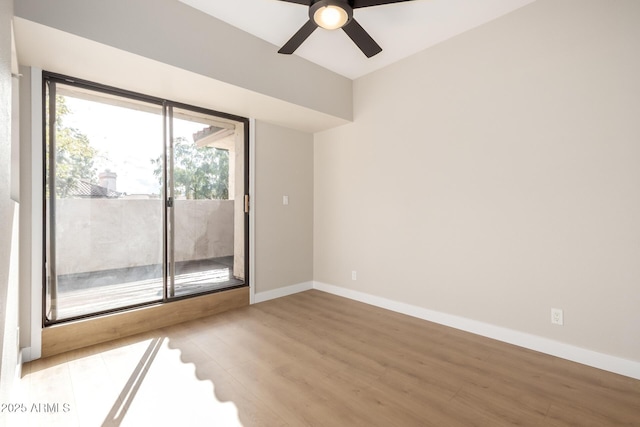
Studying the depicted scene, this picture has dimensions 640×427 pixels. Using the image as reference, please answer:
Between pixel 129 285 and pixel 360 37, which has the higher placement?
pixel 360 37

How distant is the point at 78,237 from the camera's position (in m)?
2.60

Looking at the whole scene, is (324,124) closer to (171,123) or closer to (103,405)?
(171,123)

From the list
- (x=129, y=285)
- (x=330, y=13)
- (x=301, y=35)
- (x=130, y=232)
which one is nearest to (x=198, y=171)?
(x=130, y=232)

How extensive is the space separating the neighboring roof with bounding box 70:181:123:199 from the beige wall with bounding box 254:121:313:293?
1533mm

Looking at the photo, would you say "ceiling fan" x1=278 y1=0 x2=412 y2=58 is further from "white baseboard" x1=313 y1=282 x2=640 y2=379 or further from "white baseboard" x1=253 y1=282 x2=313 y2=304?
"white baseboard" x1=253 y1=282 x2=313 y2=304

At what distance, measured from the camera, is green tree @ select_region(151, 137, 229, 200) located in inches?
124

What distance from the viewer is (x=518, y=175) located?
2.54m

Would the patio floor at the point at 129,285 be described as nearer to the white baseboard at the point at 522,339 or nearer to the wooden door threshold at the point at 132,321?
the wooden door threshold at the point at 132,321

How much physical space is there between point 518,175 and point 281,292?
305cm

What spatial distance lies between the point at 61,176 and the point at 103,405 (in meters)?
1.89

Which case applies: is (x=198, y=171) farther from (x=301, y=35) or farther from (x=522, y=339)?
(x=522, y=339)

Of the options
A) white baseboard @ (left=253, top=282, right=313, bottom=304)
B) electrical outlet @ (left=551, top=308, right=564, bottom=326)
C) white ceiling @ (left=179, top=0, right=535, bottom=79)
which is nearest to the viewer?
electrical outlet @ (left=551, top=308, right=564, bottom=326)

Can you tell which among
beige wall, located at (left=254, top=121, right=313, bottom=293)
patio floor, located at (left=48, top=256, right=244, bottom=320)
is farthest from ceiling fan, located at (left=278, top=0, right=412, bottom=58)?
patio floor, located at (left=48, top=256, right=244, bottom=320)

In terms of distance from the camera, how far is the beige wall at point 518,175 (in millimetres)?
2107
